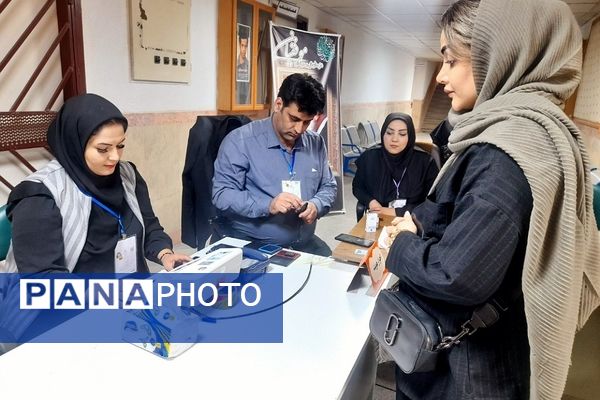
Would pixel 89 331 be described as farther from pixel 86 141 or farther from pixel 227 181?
pixel 227 181

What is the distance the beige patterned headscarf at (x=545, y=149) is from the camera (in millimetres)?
→ 738

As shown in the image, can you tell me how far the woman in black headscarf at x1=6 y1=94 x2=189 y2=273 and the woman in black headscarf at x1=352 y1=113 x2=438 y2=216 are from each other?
5.47ft

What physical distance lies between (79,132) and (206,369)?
89 centimetres

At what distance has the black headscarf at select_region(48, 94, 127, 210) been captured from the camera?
134cm

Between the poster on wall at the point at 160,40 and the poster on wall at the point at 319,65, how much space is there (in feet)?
3.70

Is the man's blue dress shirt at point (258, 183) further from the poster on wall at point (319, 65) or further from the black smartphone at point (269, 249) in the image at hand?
the poster on wall at point (319, 65)

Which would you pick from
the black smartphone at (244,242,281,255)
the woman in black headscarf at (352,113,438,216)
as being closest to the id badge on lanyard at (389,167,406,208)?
the woman in black headscarf at (352,113,438,216)

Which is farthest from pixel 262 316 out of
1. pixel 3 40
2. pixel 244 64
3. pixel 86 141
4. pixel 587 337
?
pixel 244 64

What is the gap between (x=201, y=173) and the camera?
6.99 feet

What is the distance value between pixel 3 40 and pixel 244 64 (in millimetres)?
2165

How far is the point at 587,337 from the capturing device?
173 centimetres

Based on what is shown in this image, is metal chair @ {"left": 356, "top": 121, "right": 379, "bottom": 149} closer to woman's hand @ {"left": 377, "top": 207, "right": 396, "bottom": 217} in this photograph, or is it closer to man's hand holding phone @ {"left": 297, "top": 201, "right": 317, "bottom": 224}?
woman's hand @ {"left": 377, "top": 207, "right": 396, "bottom": 217}

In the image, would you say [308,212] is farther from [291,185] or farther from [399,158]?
[399,158]

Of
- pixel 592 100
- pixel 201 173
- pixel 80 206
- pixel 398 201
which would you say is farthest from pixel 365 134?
pixel 80 206
